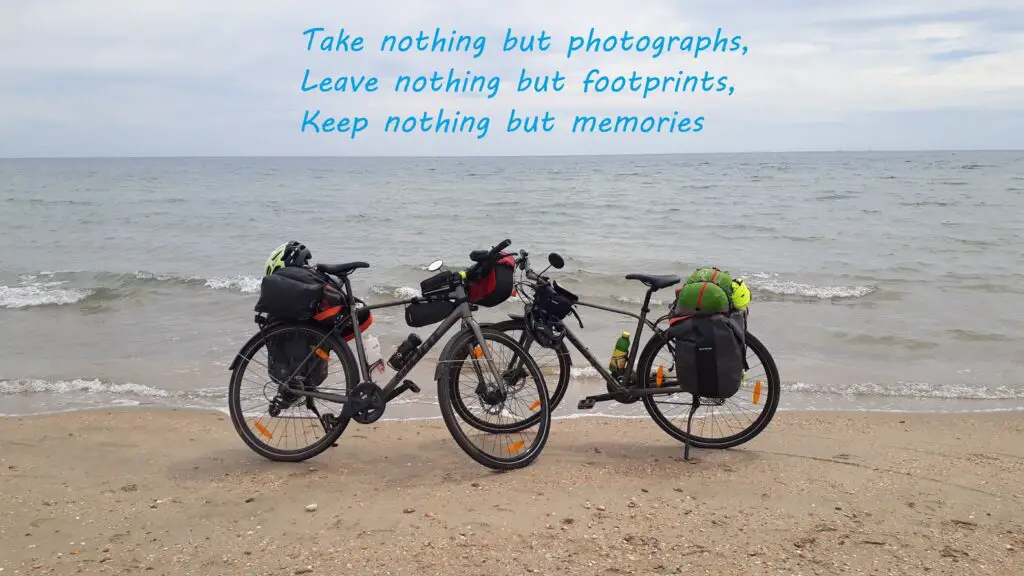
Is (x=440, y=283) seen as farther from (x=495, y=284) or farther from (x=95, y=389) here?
(x=95, y=389)

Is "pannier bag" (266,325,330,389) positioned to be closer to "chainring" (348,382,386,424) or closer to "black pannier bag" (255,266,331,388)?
"black pannier bag" (255,266,331,388)

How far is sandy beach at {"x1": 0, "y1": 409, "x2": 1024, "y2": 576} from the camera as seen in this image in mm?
3545

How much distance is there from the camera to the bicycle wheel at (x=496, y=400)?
184 inches

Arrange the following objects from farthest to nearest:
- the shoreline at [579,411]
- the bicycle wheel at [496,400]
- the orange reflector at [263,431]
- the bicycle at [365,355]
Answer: the shoreline at [579,411], the orange reflector at [263,431], the bicycle at [365,355], the bicycle wheel at [496,400]

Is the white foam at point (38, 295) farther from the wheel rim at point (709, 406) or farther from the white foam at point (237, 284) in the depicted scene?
the wheel rim at point (709, 406)

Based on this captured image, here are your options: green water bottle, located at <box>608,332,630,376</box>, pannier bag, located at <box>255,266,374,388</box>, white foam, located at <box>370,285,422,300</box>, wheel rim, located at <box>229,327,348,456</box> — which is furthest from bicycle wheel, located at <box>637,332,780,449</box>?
white foam, located at <box>370,285,422,300</box>

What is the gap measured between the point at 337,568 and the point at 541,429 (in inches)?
69.8

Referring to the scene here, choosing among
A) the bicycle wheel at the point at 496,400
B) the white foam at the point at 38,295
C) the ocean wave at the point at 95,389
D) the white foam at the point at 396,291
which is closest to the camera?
the bicycle wheel at the point at 496,400

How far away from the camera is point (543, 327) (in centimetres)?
508

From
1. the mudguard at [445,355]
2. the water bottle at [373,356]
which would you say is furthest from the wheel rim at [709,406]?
the water bottle at [373,356]

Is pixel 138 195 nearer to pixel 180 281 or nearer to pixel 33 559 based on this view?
pixel 180 281

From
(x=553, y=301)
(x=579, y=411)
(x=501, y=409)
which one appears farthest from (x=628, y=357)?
(x=579, y=411)

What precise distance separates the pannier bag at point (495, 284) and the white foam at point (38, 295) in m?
10.0

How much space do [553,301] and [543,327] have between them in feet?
0.64
